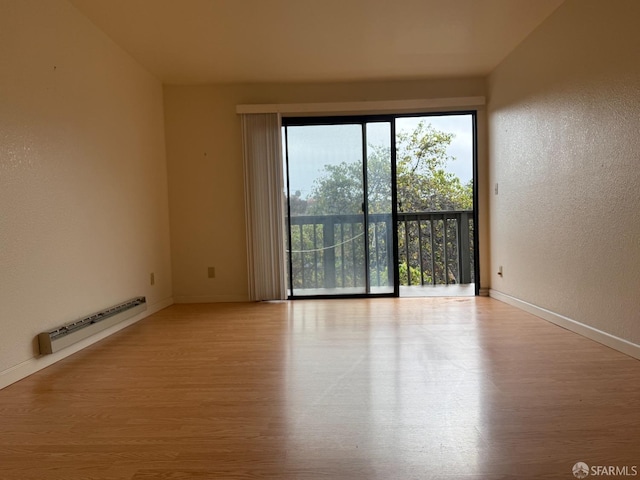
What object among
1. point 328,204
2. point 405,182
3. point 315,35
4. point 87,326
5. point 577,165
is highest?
point 315,35

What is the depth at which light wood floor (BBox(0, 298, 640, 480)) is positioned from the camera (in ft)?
3.81

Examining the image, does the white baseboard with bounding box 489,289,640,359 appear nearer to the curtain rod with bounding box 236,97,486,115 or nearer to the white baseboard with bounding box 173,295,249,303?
the curtain rod with bounding box 236,97,486,115

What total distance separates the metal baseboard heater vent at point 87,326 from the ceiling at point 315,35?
6.85 feet

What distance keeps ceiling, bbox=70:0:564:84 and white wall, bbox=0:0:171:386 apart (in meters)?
0.36

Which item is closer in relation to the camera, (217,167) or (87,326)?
(87,326)

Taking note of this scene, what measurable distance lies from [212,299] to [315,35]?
2.70 metres

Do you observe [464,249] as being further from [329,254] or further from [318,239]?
[318,239]

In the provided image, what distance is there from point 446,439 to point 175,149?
144 inches

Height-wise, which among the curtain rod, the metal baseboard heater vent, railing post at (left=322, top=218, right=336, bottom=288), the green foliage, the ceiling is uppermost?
the ceiling

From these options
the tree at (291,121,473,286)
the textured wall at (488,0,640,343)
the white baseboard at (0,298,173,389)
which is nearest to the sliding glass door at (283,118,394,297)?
the tree at (291,121,473,286)

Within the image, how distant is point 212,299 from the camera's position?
3928 millimetres

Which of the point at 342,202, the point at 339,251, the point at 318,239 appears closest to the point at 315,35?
the point at 342,202

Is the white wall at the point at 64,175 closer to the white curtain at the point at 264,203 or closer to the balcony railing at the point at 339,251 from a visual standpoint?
the white curtain at the point at 264,203

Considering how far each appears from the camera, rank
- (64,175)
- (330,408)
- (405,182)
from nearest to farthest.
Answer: (330,408) → (64,175) → (405,182)
